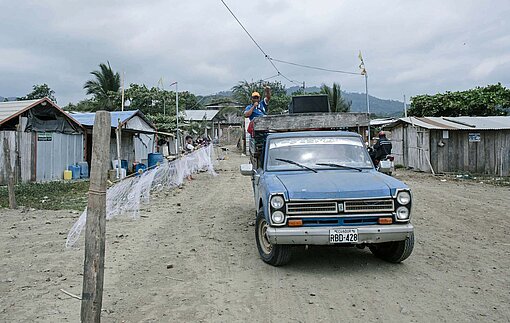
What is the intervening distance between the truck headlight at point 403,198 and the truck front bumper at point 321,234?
1.02ft

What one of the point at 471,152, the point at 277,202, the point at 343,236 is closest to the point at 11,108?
the point at 277,202

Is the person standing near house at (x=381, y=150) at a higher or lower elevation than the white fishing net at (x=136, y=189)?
higher

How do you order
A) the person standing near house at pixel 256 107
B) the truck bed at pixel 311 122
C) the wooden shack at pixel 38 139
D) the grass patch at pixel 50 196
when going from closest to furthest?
the truck bed at pixel 311 122
the person standing near house at pixel 256 107
the grass patch at pixel 50 196
the wooden shack at pixel 38 139

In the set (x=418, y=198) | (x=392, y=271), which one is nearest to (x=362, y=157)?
(x=392, y=271)

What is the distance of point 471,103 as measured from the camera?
29.2 m

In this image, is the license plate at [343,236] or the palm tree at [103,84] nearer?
the license plate at [343,236]

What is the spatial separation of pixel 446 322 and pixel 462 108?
28091 mm

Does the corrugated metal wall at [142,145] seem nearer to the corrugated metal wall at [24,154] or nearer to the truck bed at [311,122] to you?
the corrugated metal wall at [24,154]

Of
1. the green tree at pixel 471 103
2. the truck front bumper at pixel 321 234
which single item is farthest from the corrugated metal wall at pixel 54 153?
the green tree at pixel 471 103

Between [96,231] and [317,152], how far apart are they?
4.32 metres

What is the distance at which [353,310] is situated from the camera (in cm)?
464

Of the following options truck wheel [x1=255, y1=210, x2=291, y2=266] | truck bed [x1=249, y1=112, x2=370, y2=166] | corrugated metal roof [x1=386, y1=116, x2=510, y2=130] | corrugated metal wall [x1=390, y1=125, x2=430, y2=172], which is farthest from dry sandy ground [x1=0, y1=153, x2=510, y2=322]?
corrugated metal wall [x1=390, y1=125, x2=430, y2=172]

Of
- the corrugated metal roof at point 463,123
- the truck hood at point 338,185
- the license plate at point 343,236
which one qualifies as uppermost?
the corrugated metal roof at point 463,123

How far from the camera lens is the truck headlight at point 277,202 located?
5.78 meters
